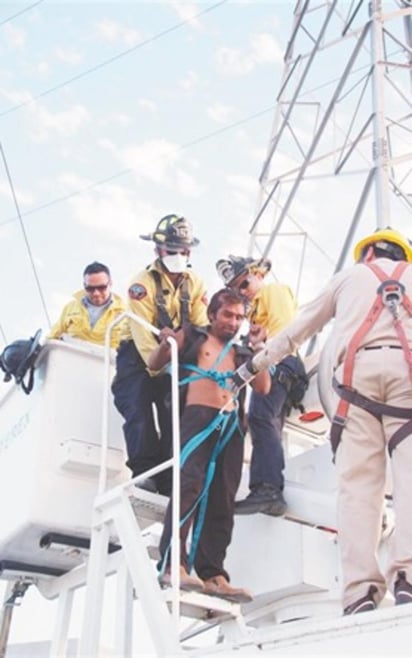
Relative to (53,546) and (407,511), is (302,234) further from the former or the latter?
(407,511)

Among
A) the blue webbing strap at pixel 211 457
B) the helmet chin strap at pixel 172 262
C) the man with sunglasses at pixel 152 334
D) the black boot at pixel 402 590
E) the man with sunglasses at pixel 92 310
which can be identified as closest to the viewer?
the black boot at pixel 402 590

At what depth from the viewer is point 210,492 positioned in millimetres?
4121

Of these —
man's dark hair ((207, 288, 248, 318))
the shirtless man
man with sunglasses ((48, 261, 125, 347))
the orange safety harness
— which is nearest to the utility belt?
the orange safety harness

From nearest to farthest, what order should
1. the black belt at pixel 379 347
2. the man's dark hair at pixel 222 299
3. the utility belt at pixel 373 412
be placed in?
the utility belt at pixel 373 412 < the black belt at pixel 379 347 < the man's dark hair at pixel 222 299

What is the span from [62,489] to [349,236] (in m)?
4.20

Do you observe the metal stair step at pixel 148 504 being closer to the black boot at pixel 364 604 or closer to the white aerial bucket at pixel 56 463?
the white aerial bucket at pixel 56 463

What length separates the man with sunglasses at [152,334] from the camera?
179 inches

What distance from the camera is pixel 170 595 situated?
332 centimetres

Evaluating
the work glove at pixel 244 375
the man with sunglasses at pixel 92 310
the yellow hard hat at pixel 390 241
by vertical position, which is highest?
the man with sunglasses at pixel 92 310

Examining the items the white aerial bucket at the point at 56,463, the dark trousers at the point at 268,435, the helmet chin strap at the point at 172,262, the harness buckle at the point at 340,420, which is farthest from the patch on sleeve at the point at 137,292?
the harness buckle at the point at 340,420

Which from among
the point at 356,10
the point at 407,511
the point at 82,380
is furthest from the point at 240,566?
the point at 356,10

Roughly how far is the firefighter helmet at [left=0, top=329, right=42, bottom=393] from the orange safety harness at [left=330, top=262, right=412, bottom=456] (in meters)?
2.28

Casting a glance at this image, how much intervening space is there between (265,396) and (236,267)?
0.73m

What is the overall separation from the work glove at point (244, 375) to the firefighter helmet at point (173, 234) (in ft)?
3.78
